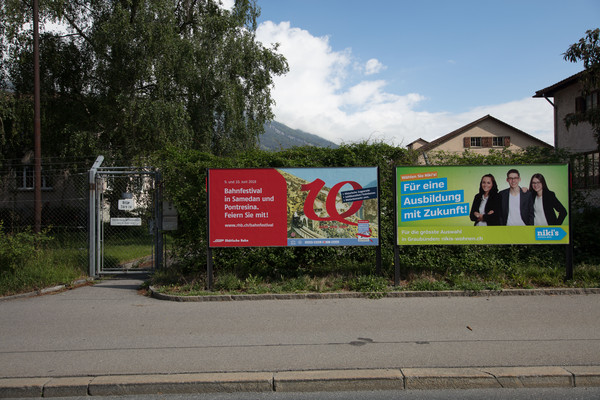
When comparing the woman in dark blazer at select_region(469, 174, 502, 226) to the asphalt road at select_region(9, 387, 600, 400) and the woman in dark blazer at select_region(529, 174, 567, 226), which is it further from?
the asphalt road at select_region(9, 387, 600, 400)

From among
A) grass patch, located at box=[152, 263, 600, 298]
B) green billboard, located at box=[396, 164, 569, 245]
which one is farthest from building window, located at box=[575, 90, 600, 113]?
green billboard, located at box=[396, 164, 569, 245]

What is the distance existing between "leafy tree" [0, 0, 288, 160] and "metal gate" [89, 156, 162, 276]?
27.3 feet

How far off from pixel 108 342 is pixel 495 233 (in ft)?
22.0

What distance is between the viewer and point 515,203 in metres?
8.37

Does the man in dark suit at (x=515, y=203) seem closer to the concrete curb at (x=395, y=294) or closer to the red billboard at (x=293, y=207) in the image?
the concrete curb at (x=395, y=294)

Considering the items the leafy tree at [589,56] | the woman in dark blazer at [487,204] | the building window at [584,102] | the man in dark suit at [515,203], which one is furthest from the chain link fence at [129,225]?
the building window at [584,102]

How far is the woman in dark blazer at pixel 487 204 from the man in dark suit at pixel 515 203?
115 millimetres

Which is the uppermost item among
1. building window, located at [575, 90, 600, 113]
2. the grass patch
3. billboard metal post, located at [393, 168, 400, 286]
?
building window, located at [575, 90, 600, 113]

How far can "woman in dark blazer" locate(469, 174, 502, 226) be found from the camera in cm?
836

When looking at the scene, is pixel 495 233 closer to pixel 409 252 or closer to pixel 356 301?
pixel 409 252

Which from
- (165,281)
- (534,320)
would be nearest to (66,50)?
(165,281)

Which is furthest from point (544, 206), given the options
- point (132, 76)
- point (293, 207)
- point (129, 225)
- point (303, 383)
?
point (132, 76)

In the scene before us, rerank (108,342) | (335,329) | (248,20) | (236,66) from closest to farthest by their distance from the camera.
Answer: (108,342)
(335,329)
(236,66)
(248,20)

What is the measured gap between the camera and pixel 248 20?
23.4 m
